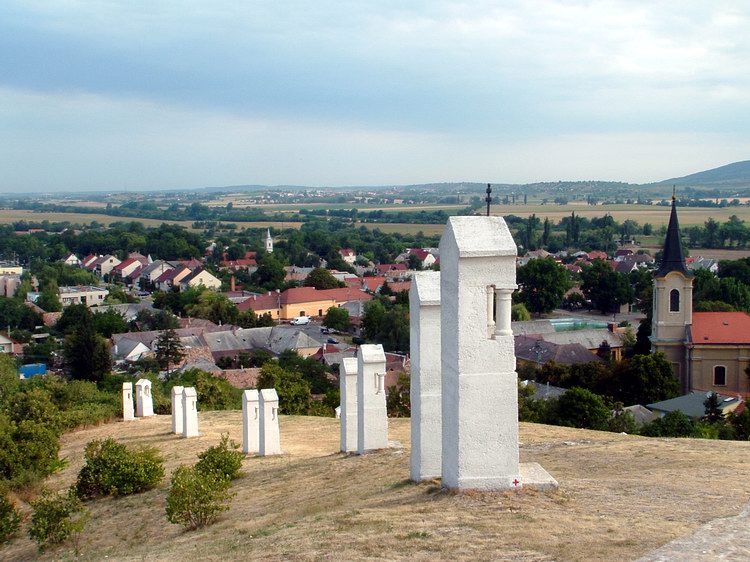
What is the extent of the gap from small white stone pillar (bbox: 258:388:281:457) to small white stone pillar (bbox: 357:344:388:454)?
2.49m

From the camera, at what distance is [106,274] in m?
105

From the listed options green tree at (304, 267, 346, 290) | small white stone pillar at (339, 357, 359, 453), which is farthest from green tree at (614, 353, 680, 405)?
green tree at (304, 267, 346, 290)

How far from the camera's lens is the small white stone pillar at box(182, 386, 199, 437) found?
18.7 m

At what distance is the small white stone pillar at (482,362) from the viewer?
30.1 ft

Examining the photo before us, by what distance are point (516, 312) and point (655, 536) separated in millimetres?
55194

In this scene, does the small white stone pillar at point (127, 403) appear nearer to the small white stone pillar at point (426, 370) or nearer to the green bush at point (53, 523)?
the green bush at point (53, 523)

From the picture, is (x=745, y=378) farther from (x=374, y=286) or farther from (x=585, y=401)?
(x=374, y=286)

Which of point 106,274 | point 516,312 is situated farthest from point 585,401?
point 106,274

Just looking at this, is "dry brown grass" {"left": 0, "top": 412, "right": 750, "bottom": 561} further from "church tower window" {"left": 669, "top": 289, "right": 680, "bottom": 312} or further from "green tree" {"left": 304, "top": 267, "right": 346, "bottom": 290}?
"green tree" {"left": 304, "top": 267, "right": 346, "bottom": 290}

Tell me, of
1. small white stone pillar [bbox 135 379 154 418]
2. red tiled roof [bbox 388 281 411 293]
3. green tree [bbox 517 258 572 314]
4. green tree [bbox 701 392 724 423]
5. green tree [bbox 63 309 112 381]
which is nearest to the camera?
small white stone pillar [bbox 135 379 154 418]

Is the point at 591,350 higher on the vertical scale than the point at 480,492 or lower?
lower

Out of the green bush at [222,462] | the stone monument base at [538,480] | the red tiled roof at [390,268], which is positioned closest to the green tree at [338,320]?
the red tiled roof at [390,268]

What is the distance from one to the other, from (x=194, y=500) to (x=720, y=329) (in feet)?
105

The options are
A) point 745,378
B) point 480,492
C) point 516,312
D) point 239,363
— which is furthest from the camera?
point 516,312
